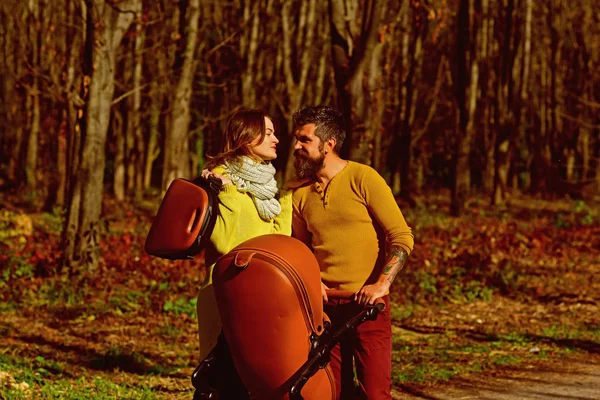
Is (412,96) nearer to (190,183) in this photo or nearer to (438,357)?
(438,357)

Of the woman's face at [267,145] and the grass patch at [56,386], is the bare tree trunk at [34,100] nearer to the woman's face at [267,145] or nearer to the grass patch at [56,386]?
the grass patch at [56,386]

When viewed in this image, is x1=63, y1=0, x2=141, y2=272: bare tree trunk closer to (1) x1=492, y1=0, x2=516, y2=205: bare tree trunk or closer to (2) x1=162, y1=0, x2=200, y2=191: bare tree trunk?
(2) x1=162, y1=0, x2=200, y2=191: bare tree trunk

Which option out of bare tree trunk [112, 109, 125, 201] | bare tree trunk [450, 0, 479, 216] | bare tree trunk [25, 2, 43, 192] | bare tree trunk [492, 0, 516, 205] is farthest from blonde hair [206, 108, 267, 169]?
bare tree trunk [492, 0, 516, 205]

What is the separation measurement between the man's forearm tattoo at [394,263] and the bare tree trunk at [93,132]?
8264mm

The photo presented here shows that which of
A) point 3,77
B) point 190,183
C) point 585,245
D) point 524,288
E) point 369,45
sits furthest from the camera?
point 3,77

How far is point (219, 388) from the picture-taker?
15.1 feet

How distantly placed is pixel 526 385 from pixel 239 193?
416cm

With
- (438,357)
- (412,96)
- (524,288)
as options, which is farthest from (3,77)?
(438,357)

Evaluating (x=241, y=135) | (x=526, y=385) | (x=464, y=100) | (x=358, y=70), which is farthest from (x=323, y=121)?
(x=464, y=100)

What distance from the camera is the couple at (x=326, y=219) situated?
14.9ft

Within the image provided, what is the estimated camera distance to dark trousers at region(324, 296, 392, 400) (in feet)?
15.9

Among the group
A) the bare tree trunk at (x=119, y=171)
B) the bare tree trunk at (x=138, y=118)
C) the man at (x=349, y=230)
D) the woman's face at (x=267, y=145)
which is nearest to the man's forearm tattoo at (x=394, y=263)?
the man at (x=349, y=230)

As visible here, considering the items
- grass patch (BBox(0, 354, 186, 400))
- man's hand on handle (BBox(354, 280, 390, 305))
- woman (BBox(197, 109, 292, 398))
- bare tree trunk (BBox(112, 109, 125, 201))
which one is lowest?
bare tree trunk (BBox(112, 109, 125, 201))

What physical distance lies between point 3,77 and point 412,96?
13.9 m
